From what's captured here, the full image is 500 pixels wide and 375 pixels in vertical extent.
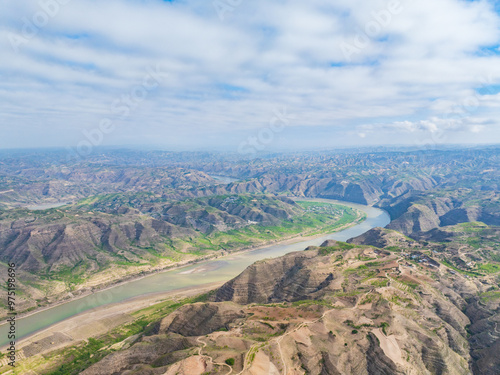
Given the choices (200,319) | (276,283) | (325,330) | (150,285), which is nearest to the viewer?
(325,330)

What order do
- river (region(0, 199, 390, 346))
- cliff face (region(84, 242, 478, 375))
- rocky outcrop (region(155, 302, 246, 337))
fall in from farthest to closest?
river (region(0, 199, 390, 346)), rocky outcrop (region(155, 302, 246, 337)), cliff face (region(84, 242, 478, 375))

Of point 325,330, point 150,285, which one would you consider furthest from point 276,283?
point 150,285

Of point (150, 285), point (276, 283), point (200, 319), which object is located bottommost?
point (150, 285)

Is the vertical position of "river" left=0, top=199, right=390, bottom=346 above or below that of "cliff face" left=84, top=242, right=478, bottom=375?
below

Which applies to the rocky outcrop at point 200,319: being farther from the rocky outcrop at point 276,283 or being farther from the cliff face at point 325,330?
the rocky outcrop at point 276,283

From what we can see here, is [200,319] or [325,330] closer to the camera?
[325,330]

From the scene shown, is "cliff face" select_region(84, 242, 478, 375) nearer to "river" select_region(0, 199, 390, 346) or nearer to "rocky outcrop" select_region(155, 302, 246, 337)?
"rocky outcrop" select_region(155, 302, 246, 337)

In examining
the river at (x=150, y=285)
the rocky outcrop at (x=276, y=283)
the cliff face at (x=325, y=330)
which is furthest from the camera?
the river at (x=150, y=285)

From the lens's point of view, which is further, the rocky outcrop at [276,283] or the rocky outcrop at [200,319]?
the rocky outcrop at [276,283]

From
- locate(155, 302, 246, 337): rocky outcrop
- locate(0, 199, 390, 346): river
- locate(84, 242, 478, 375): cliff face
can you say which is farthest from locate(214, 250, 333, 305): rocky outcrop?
locate(0, 199, 390, 346): river

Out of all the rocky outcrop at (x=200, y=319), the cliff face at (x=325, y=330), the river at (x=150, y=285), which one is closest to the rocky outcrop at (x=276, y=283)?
the cliff face at (x=325, y=330)

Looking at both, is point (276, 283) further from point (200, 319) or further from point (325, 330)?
point (325, 330)

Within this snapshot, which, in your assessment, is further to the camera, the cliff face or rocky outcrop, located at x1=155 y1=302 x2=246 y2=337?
rocky outcrop, located at x1=155 y1=302 x2=246 y2=337
